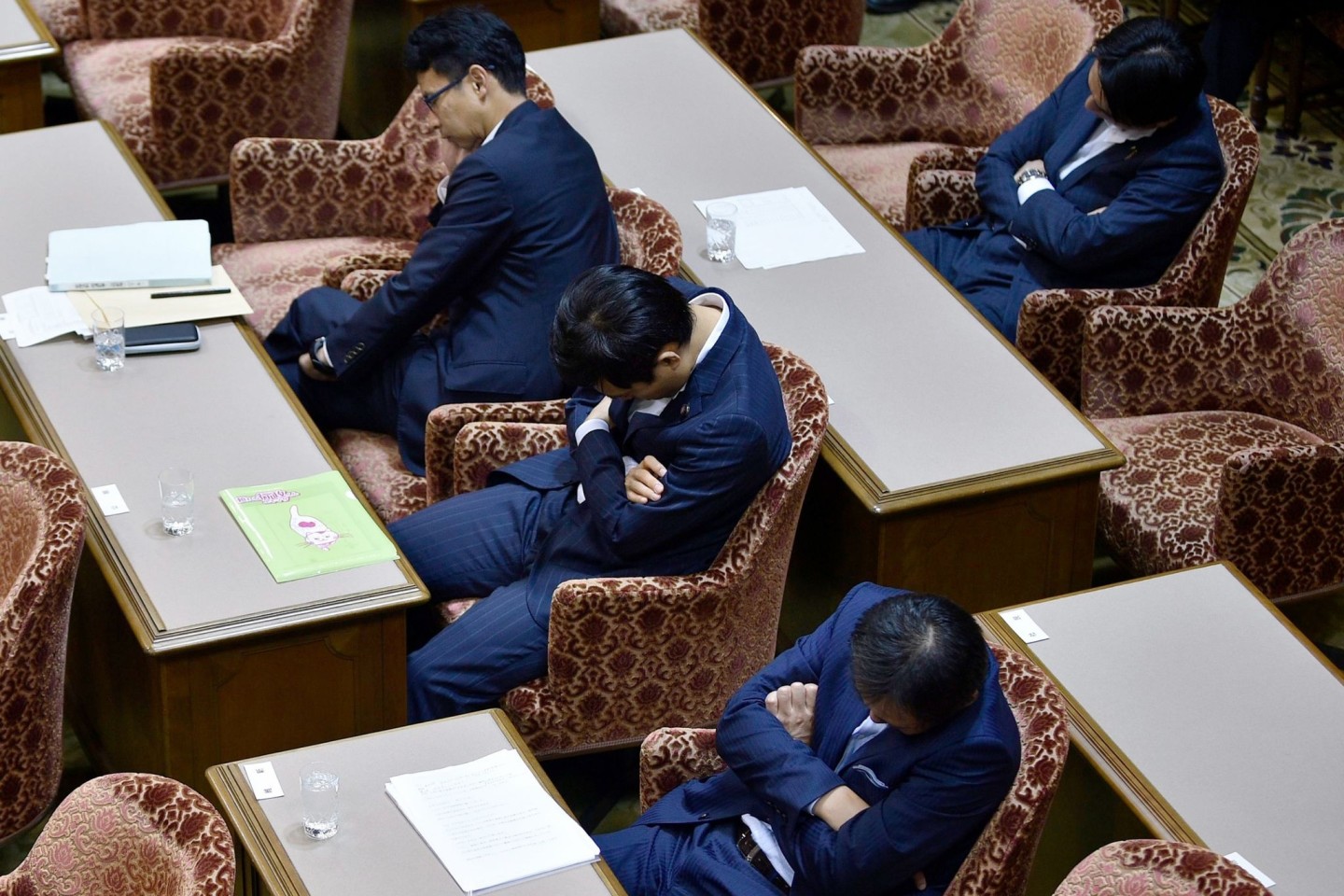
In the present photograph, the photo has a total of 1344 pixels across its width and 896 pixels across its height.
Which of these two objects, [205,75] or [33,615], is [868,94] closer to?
[205,75]

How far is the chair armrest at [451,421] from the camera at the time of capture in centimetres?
390

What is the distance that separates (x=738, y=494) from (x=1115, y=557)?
121 cm

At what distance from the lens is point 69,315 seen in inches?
Result: 159

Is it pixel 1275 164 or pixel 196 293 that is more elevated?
pixel 196 293

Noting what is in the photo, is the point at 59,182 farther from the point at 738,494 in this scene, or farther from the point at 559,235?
the point at 738,494

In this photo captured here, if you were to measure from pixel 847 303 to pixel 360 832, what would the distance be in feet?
6.24

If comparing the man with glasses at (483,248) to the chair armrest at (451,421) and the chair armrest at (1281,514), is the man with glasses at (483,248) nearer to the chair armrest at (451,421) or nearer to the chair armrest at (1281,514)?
the chair armrest at (451,421)

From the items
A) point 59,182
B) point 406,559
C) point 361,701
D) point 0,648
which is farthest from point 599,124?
point 0,648

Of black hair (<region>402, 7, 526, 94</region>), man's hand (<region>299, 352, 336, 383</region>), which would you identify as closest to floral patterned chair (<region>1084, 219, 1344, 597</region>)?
black hair (<region>402, 7, 526, 94</region>)

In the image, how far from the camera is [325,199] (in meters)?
4.81

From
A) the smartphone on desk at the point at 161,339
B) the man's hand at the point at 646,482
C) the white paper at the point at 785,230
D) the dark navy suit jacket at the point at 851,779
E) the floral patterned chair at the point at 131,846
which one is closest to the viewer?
the floral patterned chair at the point at 131,846

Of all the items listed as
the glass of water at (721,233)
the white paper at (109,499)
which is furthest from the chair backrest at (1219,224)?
the white paper at (109,499)

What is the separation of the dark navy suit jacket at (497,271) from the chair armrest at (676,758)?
112cm

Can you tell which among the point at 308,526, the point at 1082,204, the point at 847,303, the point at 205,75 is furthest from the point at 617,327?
the point at 205,75
